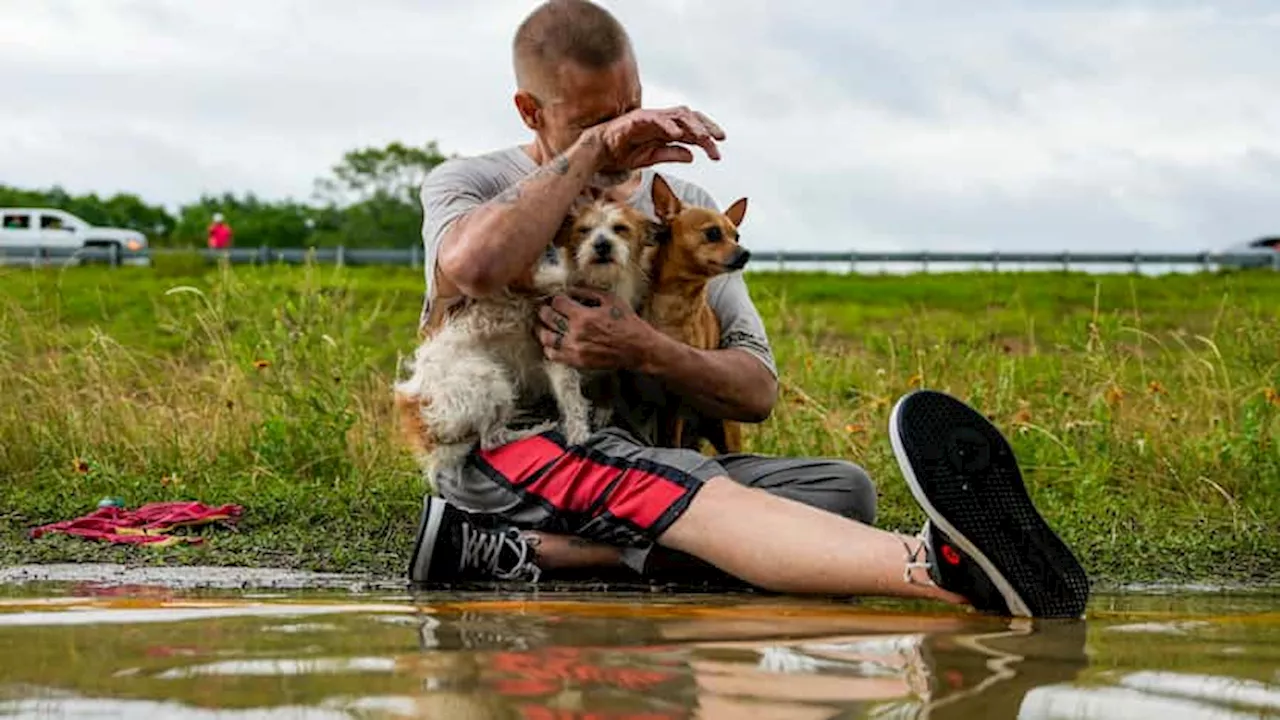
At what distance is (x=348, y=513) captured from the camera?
23.7 feet

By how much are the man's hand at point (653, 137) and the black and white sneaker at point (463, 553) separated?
1120 millimetres

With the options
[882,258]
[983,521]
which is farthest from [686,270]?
[882,258]

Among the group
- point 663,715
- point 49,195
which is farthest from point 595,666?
point 49,195

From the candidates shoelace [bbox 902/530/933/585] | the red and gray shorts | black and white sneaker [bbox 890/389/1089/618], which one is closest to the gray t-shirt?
the red and gray shorts

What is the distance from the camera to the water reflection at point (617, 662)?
3.10 m

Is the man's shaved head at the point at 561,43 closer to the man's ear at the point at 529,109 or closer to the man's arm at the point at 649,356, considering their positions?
the man's ear at the point at 529,109

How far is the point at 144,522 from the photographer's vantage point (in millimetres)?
7016

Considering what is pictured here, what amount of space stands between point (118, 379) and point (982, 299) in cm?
1459

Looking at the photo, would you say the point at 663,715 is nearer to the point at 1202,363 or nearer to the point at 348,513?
the point at 348,513

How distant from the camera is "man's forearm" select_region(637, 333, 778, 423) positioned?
5402mm

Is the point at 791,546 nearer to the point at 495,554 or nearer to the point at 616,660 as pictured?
the point at 495,554

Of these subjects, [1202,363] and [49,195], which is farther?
[49,195]

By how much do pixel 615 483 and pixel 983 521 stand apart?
4.01 feet

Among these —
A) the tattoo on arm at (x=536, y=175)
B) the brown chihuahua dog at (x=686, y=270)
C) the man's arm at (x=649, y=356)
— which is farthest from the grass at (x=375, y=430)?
the tattoo on arm at (x=536, y=175)
